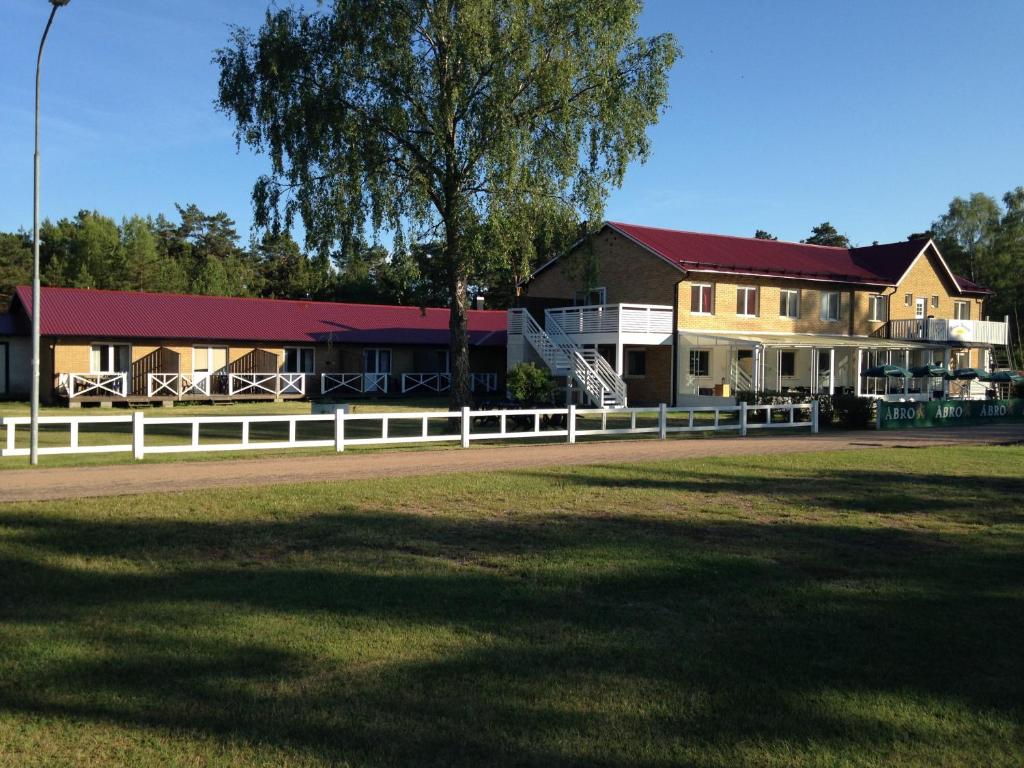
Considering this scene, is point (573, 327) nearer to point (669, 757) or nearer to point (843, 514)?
point (843, 514)

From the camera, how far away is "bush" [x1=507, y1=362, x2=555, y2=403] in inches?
1154

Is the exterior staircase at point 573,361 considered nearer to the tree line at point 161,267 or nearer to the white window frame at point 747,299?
the white window frame at point 747,299

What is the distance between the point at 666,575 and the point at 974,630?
2504 mm

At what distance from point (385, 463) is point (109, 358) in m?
25.9

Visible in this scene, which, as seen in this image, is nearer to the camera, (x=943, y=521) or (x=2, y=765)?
(x=2, y=765)

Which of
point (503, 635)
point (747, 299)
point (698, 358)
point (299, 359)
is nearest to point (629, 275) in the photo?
point (698, 358)

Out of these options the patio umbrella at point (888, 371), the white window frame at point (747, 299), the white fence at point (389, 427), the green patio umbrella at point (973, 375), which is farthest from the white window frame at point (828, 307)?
the white fence at point (389, 427)

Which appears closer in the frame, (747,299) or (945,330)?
(747,299)

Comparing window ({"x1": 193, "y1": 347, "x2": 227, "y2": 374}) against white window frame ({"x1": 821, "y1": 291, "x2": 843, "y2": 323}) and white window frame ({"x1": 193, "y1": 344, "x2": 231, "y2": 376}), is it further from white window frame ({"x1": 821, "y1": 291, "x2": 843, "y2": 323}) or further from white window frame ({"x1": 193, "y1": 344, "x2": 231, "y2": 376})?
white window frame ({"x1": 821, "y1": 291, "x2": 843, "y2": 323})

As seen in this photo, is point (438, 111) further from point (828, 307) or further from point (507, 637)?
point (828, 307)

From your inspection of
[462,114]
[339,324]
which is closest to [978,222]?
[339,324]

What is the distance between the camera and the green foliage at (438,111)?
77.0ft

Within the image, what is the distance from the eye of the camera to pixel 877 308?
43.4m

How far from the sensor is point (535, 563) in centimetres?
856
